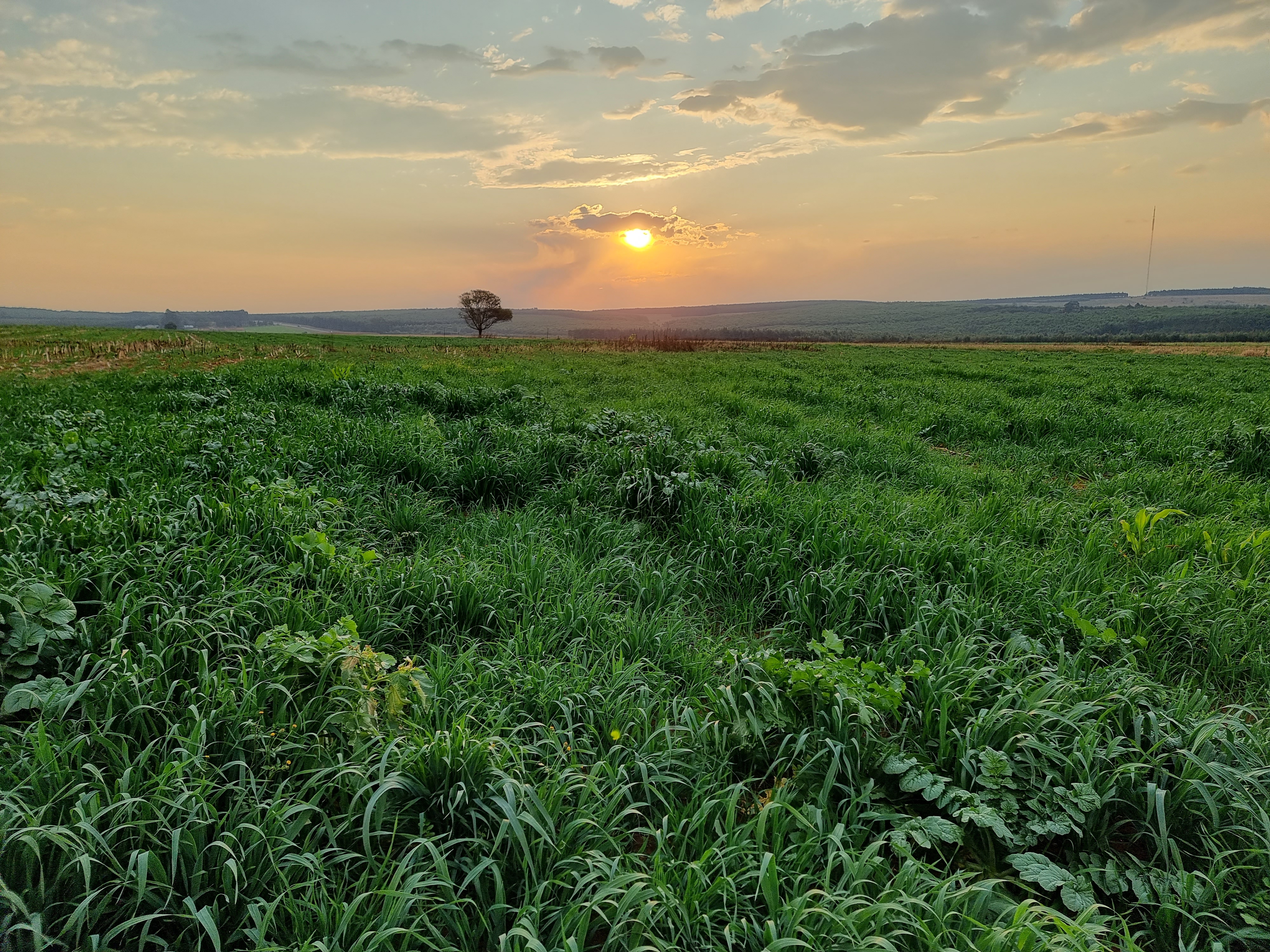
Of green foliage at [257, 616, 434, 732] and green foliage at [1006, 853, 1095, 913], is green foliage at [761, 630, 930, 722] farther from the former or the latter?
green foliage at [257, 616, 434, 732]

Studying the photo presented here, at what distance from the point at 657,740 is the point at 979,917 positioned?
1.35m

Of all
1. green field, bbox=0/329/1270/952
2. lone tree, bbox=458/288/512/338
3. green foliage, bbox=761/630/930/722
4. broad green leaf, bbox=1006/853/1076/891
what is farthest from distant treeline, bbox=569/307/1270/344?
broad green leaf, bbox=1006/853/1076/891

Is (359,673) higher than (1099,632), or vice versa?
(359,673)

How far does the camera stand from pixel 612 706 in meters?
2.92

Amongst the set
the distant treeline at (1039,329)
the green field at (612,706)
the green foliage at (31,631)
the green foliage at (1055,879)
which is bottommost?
the green foliage at (1055,879)

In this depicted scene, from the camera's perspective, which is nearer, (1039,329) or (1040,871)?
(1040,871)

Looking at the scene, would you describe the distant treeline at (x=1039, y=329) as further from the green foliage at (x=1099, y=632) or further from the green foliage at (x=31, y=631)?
the green foliage at (x=31, y=631)

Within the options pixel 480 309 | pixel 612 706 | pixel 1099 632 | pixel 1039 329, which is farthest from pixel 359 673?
pixel 1039 329

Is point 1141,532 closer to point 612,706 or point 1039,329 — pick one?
point 612,706

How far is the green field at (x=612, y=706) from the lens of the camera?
193cm

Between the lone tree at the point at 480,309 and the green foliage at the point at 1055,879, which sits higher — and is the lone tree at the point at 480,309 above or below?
above

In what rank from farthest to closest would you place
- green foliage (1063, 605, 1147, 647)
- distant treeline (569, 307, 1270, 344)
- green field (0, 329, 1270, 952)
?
distant treeline (569, 307, 1270, 344)
green foliage (1063, 605, 1147, 647)
green field (0, 329, 1270, 952)

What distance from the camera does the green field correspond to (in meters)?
1.93

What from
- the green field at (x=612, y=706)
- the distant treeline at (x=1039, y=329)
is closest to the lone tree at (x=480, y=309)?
the distant treeline at (x=1039, y=329)
